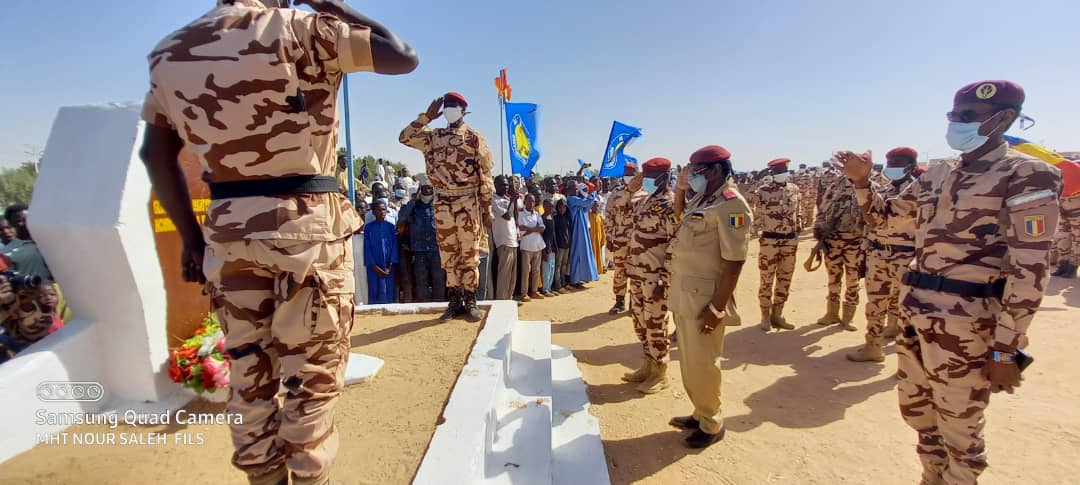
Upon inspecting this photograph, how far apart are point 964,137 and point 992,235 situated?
554 millimetres

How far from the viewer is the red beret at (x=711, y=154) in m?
3.35

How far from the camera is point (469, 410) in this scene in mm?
2822

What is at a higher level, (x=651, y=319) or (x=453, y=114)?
(x=453, y=114)

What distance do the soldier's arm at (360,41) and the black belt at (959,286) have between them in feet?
9.59

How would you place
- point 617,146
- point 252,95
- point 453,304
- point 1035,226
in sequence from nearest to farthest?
point 252,95 < point 1035,226 < point 453,304 < point 617,146

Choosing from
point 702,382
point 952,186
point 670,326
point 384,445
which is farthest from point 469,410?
point 670,326

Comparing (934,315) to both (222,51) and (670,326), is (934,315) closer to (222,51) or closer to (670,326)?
(222,51)

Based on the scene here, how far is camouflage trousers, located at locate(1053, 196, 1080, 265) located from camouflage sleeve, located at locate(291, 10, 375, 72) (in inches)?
551

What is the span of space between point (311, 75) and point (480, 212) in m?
3.22

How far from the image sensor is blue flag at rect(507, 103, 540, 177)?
24.2ft

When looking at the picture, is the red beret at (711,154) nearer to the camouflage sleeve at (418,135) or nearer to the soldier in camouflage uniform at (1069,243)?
the camouflage sleeve at (418,135)

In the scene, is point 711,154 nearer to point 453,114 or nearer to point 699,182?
point 699,182

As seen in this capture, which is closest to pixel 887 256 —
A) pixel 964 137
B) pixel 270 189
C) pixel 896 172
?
pixel 896 172

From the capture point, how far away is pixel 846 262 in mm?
6438
